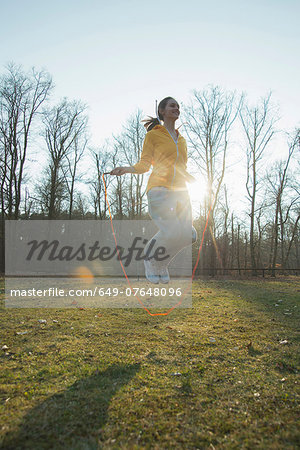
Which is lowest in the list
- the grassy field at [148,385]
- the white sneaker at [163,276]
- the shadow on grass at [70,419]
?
the grassy field at [148,385]

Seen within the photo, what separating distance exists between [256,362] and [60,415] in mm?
2406

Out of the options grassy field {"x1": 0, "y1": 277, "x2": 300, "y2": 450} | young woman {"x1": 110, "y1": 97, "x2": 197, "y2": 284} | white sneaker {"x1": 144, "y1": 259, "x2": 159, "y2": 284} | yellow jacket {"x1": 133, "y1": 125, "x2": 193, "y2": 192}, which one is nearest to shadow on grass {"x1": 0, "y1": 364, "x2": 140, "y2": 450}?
grassy field {"x1": 0, "y1": 277, "x2": 300, "y2": 450}

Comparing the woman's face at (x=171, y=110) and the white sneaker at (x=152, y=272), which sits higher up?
the woman's face at (x=171, y=110)

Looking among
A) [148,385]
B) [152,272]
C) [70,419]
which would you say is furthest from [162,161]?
[70,419]

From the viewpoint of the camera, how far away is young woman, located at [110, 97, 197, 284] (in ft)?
10.2

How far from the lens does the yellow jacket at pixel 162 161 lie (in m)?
3.16

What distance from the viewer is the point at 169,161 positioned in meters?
3.18

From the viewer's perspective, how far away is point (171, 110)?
332 cm

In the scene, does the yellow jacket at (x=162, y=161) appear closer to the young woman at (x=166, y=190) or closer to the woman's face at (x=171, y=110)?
the young woman at (x=166, y=190)

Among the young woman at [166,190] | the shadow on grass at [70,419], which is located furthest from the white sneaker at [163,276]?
the shadow on grass at [70,419]

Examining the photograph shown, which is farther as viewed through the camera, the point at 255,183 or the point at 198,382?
the point at 255,183

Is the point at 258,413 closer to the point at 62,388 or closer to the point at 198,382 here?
the point at 198,382

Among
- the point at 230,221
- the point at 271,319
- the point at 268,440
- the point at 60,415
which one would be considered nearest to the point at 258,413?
the point at 268,440

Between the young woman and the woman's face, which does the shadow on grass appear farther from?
the woman's face
